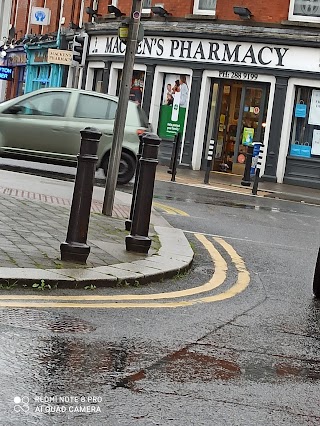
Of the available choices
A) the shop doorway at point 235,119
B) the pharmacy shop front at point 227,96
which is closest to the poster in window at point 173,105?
the pharmacy shop front at point 227,96

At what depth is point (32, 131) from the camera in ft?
57.6

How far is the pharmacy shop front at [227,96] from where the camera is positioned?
89.7ft

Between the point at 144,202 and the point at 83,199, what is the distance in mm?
1028

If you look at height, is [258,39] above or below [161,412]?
above

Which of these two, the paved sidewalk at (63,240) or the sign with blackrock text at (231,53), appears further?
the sign with blackrock text at (231,53)

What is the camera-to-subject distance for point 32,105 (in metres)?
17.8

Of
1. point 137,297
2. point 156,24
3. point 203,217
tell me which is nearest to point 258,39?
point 156,24

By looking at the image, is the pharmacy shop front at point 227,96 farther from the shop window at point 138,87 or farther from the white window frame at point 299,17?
the white window frame at point 299,17

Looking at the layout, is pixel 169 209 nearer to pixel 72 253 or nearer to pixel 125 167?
pixel 125 167

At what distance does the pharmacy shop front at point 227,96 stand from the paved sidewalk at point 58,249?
Answer: 1510cm

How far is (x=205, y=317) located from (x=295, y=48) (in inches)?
844

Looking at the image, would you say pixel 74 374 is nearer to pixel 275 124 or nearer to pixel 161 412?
pixel 161 412

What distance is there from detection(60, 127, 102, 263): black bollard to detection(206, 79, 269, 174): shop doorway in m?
20.0

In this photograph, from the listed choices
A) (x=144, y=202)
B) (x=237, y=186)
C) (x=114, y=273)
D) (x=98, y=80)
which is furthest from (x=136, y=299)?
(x=98, y=80)
